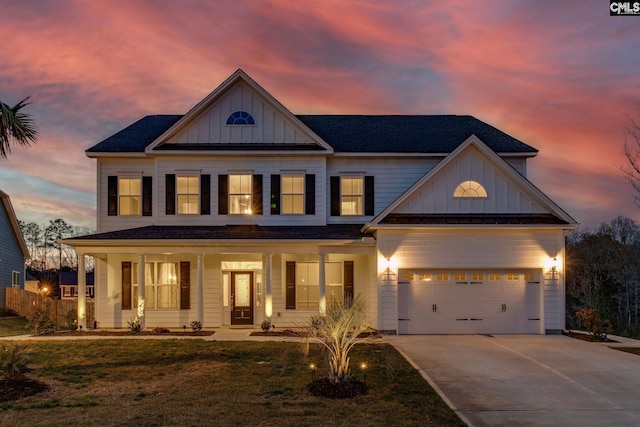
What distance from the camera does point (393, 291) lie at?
17.7 meters

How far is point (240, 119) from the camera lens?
20.3 metres

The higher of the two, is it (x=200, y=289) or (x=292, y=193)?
(x=292, y=193)

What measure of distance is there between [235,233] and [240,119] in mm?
4392

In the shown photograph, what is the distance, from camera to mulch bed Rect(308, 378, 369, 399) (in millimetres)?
9125

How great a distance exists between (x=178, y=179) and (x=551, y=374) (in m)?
14.0

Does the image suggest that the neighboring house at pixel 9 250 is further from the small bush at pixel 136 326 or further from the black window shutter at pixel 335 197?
the black window shutter at pixel 335 197

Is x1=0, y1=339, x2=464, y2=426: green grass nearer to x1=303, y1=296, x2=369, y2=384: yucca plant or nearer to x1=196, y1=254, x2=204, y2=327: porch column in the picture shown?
x1=303, y1=296, x2=369, y2=384: yucca plant

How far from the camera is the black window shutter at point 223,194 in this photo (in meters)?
20.2

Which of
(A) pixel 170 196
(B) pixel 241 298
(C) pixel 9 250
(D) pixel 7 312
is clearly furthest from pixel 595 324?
(C) pixel 9 250

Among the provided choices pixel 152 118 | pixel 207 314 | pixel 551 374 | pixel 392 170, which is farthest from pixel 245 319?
pixel 551 374

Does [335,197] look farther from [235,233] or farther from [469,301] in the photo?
[469,301]

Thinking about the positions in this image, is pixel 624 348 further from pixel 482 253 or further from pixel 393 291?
pixel 393 291

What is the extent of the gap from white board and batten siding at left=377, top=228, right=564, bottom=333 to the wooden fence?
10627 millimetres

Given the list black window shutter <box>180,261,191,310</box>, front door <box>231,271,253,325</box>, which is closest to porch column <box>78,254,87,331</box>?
black window shutter <box>180,261,191,310</box>
